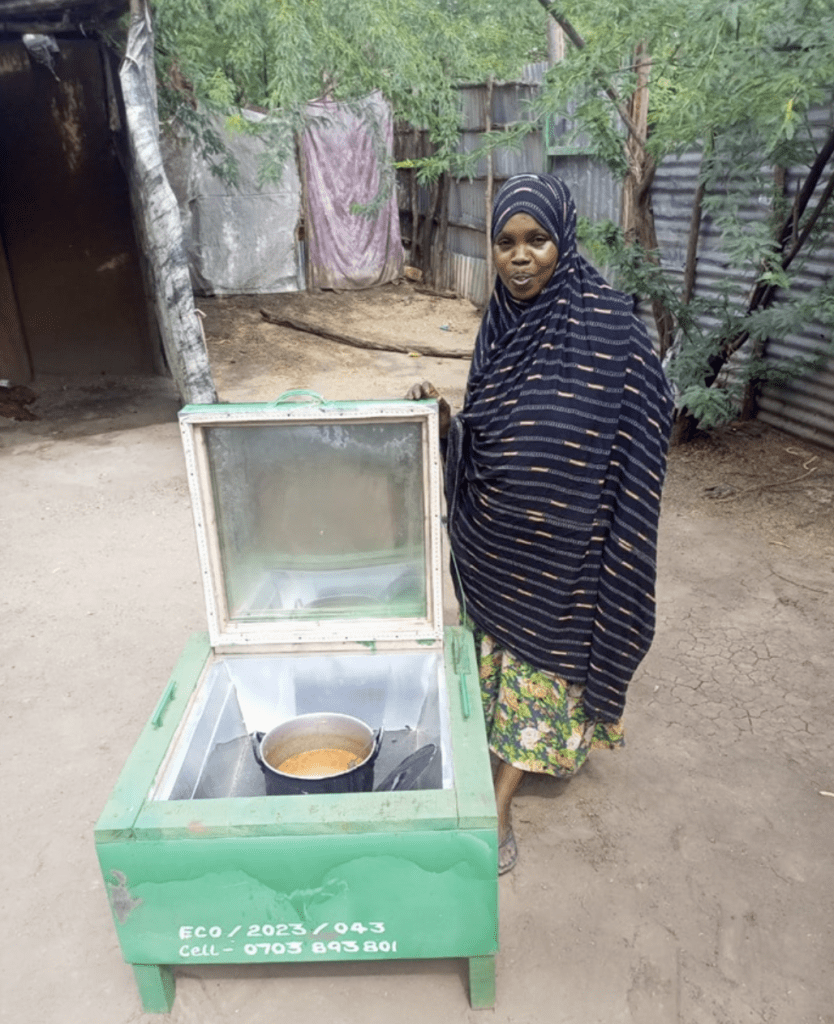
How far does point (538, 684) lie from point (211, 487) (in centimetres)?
97

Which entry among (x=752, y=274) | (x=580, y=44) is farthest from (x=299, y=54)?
(x=752, y=274)

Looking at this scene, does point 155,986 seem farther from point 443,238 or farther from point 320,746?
point 443,238

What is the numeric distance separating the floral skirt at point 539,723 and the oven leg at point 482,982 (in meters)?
0.54

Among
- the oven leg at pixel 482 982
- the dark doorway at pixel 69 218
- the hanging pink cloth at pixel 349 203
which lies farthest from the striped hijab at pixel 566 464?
the hanging pink cloth at pixel 349 203

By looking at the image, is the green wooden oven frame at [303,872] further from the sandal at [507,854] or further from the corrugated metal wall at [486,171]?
the corrugated metal wall at [486,171]

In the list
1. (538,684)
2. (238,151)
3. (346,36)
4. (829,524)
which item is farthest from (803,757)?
(238,151)

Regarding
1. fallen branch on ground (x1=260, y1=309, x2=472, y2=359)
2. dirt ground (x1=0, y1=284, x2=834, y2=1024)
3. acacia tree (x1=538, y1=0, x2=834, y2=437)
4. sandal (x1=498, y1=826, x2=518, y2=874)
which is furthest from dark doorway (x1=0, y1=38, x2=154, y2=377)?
sandal (x1=498, y1=826, x2=518, y2=874)

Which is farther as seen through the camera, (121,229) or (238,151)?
(238,151)

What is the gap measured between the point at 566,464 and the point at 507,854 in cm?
108

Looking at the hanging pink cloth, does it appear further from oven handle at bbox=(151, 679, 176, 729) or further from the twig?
oven handle at bbox=(151, 679, 176, 729)

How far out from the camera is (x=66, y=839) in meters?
2.40

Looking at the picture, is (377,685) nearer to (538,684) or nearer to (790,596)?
(538,684)

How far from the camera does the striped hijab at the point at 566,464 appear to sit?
185 centimetres

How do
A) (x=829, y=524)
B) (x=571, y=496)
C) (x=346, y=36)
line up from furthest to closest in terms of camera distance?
(x=346, y=36)
(x=829, y=524)
(x=571, y=496)
